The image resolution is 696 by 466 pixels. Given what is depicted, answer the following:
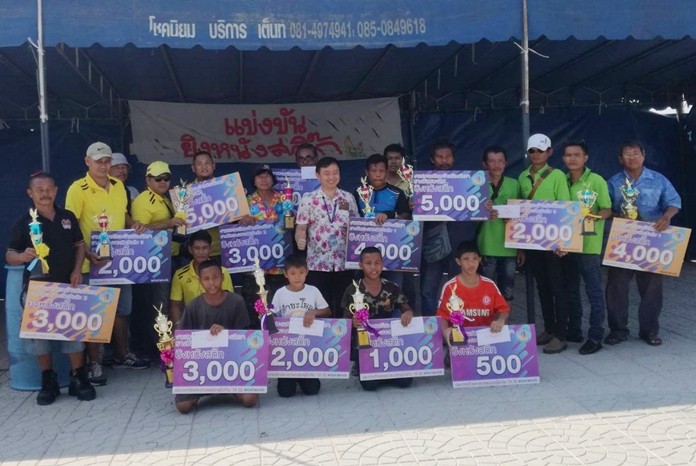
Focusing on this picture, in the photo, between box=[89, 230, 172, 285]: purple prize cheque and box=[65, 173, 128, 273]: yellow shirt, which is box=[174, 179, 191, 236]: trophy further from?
box=[65, 173, 128, 273]: yellow shirt

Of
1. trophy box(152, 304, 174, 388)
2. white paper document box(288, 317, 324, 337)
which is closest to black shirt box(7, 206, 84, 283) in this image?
trophy box(152, 304, 174, 388)

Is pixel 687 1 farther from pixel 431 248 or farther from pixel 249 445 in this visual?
pixel 249 445

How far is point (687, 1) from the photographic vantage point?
5.64 m

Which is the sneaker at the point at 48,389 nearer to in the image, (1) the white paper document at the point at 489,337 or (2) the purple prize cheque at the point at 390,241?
(2) the purple prize cheque at the point at 390,241

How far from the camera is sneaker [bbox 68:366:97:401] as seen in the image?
504cm

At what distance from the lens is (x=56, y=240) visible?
4996 mm

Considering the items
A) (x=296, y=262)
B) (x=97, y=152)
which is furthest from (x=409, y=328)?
(x=97, y=152)

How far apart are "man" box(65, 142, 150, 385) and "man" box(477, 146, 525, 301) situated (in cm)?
298

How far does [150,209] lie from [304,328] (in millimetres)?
1867

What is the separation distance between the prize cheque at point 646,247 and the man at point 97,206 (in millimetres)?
4073

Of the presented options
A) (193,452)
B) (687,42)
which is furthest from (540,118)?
(193,452)

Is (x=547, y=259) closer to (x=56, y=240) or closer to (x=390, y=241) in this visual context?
(x=390, y=241)

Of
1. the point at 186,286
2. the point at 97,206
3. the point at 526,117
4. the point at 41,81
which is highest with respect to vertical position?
the point at 41,81

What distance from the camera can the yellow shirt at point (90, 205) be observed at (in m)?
5.38
